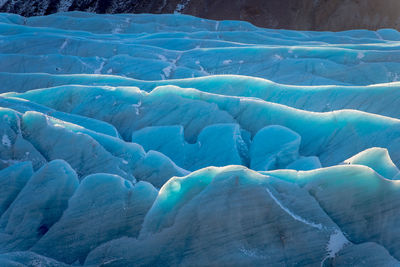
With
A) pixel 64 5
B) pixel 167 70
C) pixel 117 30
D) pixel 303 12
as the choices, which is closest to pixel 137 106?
→ pixel 167 70

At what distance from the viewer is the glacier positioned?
3.06m

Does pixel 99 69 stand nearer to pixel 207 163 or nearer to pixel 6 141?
pixel 6 141

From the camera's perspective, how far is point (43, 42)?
9.05 m

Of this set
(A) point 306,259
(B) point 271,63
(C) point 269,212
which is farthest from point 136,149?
(B) point 271,63

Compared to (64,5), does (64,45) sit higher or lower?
higher

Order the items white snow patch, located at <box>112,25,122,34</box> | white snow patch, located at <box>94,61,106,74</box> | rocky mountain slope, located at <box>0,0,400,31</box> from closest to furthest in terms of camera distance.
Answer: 1. white snow patch, located at <box>94,61,106,74</box>
2. white snow patch, located at <box>112,25,122,34</box>
3. rocky mountain slope, located at <box>0,0,400,31</box>

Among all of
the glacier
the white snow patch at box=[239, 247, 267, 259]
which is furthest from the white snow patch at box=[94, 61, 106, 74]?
the white snow patch at box=[239, 247, 267, 259]

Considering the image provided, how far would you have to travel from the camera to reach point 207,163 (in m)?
4.61

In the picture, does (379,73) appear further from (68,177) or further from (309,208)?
(68,177)

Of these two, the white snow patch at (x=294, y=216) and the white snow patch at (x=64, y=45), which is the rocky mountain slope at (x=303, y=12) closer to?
the white snow patch at (x=64, y=45)

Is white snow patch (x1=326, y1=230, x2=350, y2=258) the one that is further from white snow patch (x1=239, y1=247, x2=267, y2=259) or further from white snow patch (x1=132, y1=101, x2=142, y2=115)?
white snow patch (x1=132, y1=101, x2=142, y2=115)

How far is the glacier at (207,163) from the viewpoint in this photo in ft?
10.1

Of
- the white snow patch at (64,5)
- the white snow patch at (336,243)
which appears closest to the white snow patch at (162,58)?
the white snow patch at (336,243)

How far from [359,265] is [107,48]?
23.6ft
